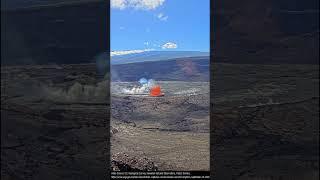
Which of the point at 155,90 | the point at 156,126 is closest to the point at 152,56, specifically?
the point at 155,90

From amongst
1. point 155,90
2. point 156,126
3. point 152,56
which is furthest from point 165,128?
point 152,56

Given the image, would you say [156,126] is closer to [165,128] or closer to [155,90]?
[165,128]

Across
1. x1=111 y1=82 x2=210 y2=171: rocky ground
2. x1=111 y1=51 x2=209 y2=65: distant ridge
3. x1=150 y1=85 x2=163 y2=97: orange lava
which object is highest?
x1=111 y1=51 x2=209 y2=65: distant ridge

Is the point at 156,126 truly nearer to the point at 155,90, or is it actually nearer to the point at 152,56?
the point at 155,90

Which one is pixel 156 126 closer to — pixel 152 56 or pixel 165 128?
pixel 165 128

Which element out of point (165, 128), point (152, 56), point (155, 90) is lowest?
point (165, 128)

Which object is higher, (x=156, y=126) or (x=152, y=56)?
(x=152, y=56)

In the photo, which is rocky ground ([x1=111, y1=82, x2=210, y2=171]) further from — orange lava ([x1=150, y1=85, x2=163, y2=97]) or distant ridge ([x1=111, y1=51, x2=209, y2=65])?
distant ridge ([x1=111, y1=51, x2=209, y2=65])

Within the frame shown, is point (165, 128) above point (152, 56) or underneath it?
underneath

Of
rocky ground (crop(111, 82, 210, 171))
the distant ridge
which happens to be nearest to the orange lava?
rocky ground (crop(111, 82, 210, 171))
